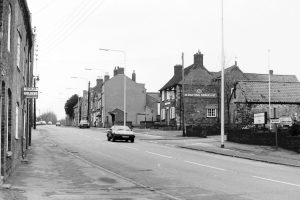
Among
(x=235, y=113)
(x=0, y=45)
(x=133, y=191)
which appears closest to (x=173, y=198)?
(x=133, y=191)

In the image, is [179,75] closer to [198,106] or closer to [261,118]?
[198,106]

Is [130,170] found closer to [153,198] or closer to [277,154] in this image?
[153,198]

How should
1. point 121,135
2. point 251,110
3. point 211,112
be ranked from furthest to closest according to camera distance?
point 211,112
point 251,110
point 121,135

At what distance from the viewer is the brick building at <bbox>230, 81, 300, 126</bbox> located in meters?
58.0

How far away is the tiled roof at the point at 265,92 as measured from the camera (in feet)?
192

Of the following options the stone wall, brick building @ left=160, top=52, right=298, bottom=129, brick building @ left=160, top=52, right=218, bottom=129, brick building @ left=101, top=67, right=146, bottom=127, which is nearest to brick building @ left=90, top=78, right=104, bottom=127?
brick building @ left=101, top=67, right=146, bottom=127

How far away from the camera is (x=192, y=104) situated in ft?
216

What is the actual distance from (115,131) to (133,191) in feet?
83.1

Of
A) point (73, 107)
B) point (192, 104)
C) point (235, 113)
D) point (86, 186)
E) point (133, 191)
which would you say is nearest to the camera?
point (133, 191)

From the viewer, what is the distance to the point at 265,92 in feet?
197

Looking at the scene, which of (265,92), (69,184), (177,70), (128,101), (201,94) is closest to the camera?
(69,184)

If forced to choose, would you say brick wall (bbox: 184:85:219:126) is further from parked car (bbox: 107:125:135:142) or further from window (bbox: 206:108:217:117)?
parked car (bbox: 107:125:135:142)

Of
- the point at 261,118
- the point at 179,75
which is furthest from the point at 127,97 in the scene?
the point at 261,118

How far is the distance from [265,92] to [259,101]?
255 cm
